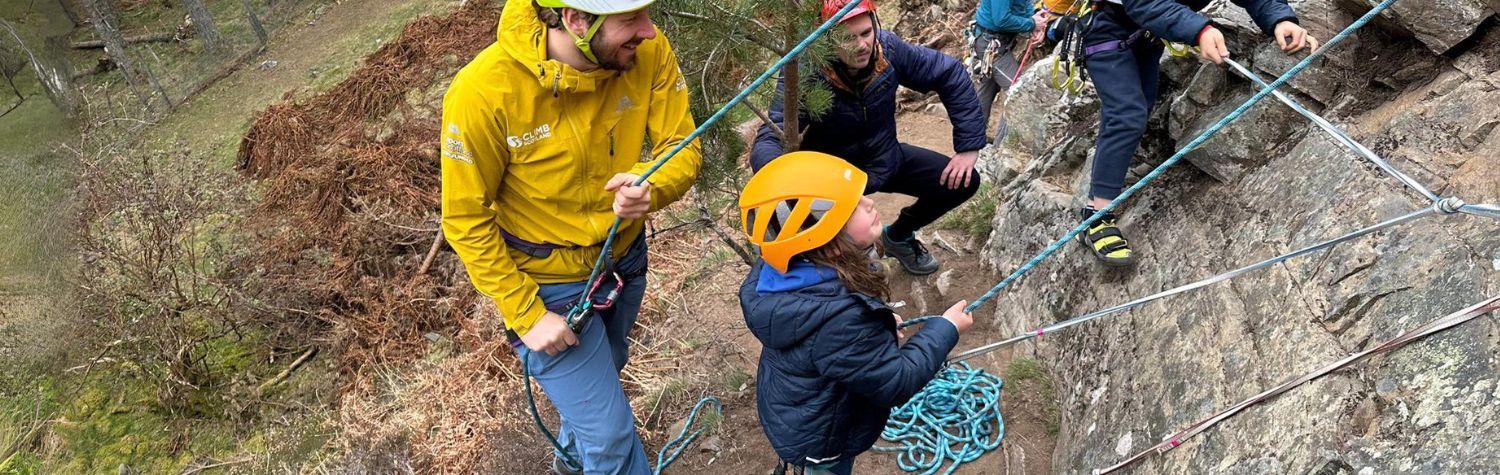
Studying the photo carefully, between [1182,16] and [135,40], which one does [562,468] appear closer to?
[1182,16]

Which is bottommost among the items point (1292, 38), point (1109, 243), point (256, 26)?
point (256, 26)

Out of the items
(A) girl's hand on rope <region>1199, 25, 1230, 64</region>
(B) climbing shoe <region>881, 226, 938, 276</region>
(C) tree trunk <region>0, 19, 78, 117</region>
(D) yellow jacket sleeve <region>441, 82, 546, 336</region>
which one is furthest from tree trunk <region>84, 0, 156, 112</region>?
(A) girl's hand on rope <region>1199, 25, 1230, 64</region>

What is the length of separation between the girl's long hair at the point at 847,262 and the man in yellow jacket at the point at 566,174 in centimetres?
61

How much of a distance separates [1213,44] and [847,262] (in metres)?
1.69

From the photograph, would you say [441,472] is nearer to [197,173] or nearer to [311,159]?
[311,159]

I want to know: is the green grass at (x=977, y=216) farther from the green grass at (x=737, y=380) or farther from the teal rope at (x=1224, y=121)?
the teal rope at (x=1224, y=121)

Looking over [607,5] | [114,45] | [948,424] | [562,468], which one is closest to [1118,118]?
[948,424]

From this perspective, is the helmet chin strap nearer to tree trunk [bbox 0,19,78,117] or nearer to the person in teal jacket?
the person in teal jacket

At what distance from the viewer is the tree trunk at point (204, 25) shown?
15453mm

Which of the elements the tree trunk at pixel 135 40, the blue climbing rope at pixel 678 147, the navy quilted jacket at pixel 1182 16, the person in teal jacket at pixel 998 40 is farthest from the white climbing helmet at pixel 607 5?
the tree trunk at pixel 135 40

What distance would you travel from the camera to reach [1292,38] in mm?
3061

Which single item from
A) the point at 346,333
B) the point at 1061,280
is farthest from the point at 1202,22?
the point at 346,333

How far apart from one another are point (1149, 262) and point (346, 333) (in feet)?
21.1

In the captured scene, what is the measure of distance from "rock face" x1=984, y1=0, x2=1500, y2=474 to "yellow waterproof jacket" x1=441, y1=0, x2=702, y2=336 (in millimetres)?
1863
